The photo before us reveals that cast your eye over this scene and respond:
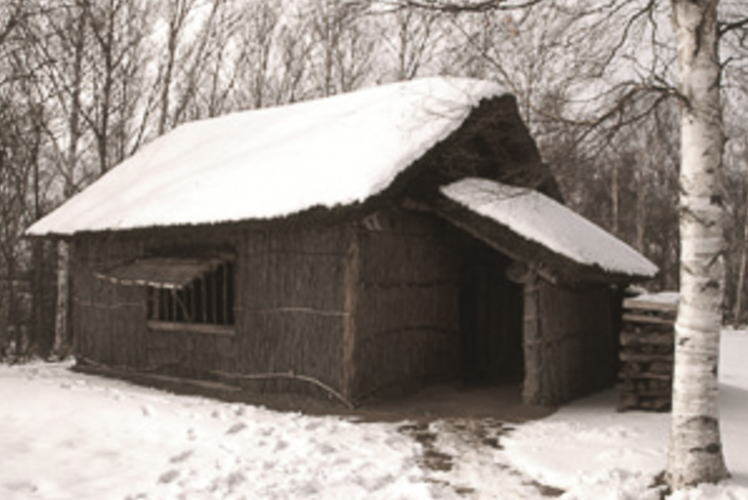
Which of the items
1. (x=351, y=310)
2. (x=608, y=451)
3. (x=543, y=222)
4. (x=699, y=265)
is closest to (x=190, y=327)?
(x=351, y=310)

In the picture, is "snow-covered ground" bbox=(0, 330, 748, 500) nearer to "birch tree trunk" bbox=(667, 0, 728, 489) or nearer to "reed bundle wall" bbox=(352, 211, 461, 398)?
"birch tree trunk" bbox=(667, 0, 728, 489)

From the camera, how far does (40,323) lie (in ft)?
66.3

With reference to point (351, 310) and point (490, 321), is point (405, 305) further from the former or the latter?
point (490, 321)

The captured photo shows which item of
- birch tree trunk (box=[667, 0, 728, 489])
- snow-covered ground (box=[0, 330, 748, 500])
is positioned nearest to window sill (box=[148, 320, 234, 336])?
snow-covered ground (box=[0, 330, 748, 500])

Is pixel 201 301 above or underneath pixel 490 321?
above

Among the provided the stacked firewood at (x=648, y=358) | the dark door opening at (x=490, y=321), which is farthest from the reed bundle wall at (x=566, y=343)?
the dark door opening at (x=490, y=321)

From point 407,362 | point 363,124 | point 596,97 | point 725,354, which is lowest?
point 725,354

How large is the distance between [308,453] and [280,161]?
5151 millimetres

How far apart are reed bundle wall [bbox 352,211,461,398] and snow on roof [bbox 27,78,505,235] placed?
869 mm

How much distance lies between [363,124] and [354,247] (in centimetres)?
253

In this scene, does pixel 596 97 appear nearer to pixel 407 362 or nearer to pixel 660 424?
pixel 660 424

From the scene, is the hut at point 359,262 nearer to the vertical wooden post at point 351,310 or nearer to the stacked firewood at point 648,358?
the vertical wooden post at point 351,310

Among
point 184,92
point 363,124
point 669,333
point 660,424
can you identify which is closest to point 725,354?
point 669,333

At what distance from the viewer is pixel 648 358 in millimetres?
8492
